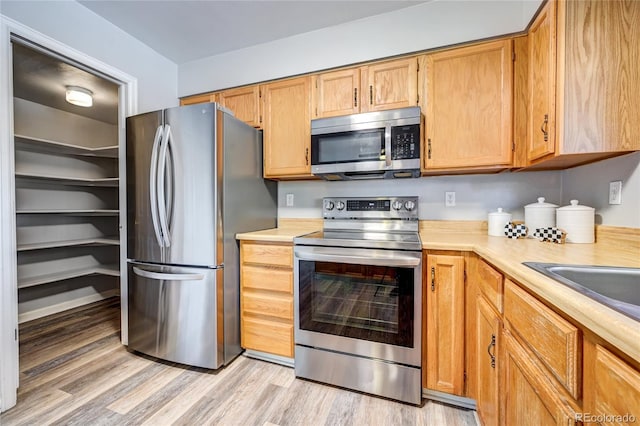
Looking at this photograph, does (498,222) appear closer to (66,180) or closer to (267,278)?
(267,278)

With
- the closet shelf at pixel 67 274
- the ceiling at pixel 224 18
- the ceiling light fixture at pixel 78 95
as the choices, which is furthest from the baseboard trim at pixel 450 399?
the ceiling light fixture at pixel 78 95

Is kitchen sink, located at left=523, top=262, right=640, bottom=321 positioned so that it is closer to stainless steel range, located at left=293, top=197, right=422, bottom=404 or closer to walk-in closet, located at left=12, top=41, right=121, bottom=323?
stainless steel range, located at left=293, top=197, right=422, bottom=404

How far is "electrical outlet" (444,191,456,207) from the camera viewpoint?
1980 millimetres

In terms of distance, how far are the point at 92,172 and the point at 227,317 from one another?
9.50 ft

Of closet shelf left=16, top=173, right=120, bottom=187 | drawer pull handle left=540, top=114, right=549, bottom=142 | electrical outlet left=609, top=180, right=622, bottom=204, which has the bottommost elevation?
electrical outlet left=609, top=180, right=622, bottom=204

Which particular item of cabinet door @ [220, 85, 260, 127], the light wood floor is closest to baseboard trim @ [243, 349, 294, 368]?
the light wood floor

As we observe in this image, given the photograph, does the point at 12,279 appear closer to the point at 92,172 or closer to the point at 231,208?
the point at 231,208

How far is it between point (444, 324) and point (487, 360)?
0.86 feet

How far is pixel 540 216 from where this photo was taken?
1.60 meters

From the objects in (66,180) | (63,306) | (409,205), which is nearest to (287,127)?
(409,205)

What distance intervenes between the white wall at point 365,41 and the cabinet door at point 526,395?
5.91 ft

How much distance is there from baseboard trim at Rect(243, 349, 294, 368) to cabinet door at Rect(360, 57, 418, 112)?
1.88 metres

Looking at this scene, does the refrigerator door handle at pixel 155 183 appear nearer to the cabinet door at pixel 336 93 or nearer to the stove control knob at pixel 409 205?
the cabinet door at pixel 336 93

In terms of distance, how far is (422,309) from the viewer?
146 centimetres
